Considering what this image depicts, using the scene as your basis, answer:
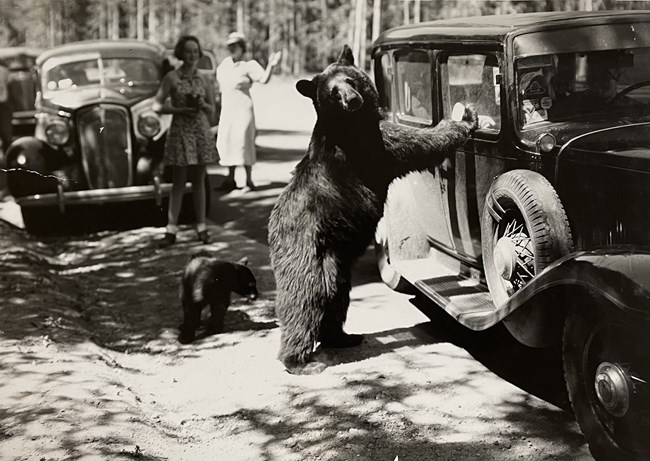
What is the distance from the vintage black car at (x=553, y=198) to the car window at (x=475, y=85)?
0.01 m

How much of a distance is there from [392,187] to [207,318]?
1901 mm

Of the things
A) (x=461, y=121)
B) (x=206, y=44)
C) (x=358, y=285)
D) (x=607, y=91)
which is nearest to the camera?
(x=607, y=91)

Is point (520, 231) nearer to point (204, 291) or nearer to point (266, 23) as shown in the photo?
point (204, 291)

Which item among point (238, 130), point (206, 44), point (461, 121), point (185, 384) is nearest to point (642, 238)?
point (461, 121)

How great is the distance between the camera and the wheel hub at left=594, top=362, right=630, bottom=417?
3127mm

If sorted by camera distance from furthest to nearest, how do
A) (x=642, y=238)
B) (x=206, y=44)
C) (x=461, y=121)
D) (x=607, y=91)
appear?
1. (x=206, y=44)
2. (x=461, y=121)
3. (x=607, y=91)
4. (x=642, y=238)

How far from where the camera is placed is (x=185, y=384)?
4762 millimetres

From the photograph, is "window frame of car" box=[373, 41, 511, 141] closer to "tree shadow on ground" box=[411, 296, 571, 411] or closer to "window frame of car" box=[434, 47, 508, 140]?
"window frame of car" box=[434, 47, 508, 140]

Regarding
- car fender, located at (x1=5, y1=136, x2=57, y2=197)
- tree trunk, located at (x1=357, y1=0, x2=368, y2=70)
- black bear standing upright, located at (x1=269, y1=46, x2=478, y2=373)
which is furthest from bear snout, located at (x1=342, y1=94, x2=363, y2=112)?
tree trunk, located at (x1=357, y1=0, x2=368, y2=70)

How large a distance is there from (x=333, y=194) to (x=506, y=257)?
116cm

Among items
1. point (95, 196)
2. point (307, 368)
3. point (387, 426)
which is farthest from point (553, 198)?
point (95, 196)

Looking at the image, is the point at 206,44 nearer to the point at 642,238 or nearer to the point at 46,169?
the point at 46,169

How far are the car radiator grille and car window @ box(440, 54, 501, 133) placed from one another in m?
5.37

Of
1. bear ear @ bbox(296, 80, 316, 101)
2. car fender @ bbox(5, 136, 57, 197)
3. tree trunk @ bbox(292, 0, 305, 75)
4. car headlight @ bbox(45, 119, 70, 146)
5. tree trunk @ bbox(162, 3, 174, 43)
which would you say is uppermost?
tree trunk @ bbox(162, 3, 174, 43)
